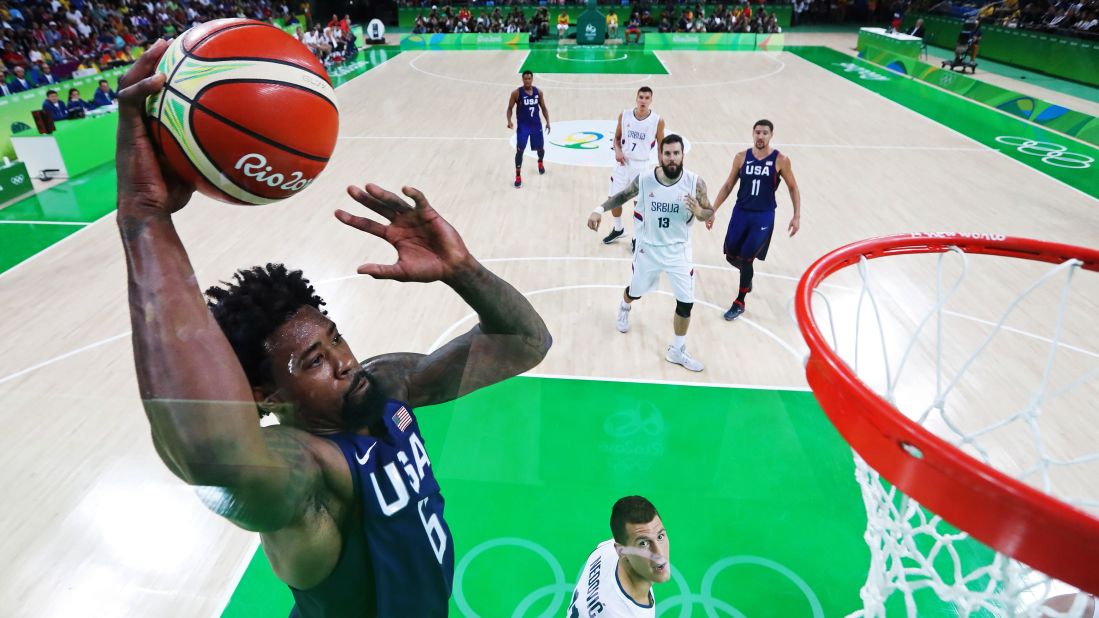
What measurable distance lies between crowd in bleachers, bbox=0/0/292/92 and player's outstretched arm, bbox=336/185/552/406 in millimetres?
13686

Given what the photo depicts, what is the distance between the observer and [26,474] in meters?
3.86

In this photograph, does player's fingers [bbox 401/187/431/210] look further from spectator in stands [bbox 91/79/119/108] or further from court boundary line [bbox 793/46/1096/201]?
spectator in stands [bbox 91/79/119/108]

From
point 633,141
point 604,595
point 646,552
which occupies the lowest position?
point 604,595

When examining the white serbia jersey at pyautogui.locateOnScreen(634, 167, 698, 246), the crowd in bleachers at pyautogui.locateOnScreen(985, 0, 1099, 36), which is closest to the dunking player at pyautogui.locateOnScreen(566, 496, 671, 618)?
the white serbia jersey at pyautogui.locateOnScreen(634, 167, 698, 246)

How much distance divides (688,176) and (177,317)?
156 inches

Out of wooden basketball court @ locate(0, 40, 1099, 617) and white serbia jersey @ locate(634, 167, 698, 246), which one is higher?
white serbia jersey @ locate(634, 167, 698, 246)

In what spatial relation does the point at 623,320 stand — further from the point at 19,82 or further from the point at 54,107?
the point at 19,82

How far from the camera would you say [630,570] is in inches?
90.8

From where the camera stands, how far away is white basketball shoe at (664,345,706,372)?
15.8ft

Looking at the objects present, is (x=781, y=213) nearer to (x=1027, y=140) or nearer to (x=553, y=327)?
(x=553, y=327)

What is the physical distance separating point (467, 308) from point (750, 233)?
2.44 meters

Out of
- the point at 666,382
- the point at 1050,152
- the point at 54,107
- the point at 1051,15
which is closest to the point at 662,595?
the point at 666,382

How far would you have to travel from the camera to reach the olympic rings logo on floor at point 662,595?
9.98 feet

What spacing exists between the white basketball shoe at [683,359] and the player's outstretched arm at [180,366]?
3.90 m
